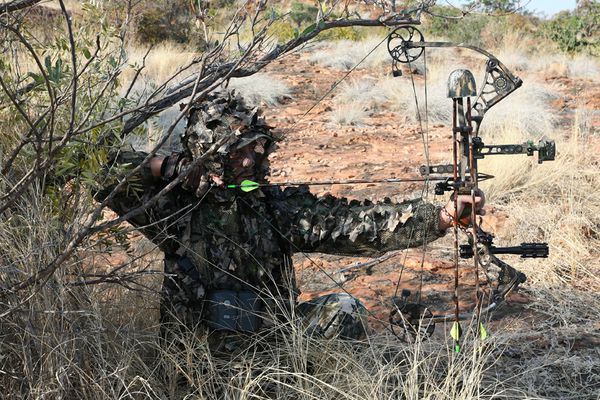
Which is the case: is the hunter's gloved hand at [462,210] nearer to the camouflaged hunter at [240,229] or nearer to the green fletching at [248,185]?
the camouflaged hunter at [240,229]

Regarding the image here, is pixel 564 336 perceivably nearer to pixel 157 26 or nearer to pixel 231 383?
pixel 231 383

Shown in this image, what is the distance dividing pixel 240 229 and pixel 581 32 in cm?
1744

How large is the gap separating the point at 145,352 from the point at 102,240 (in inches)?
20.8

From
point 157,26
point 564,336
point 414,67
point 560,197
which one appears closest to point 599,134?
point 560,197

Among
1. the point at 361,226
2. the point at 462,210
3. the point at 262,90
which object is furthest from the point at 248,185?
the point at 262,90

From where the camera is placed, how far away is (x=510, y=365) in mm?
4227

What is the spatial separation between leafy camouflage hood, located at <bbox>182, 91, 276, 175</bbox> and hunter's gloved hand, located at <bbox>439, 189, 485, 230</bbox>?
0.81m

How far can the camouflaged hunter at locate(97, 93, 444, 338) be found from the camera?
3.64 m

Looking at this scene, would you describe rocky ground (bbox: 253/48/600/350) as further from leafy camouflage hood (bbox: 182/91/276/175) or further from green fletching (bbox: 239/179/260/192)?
leafy camouflage hood (bbox: 182/91/276/175)

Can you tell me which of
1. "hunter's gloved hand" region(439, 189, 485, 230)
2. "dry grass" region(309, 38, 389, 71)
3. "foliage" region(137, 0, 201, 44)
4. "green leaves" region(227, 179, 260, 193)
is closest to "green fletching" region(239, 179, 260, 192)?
"green leaves" region(227, 179, 260, 193)

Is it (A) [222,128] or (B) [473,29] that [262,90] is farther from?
(A) [222,128]

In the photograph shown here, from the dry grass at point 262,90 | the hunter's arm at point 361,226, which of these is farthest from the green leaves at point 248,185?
the dry grass at point 262,90

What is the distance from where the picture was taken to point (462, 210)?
3553 millimetres

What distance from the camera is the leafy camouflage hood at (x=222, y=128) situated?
3.55 meters
